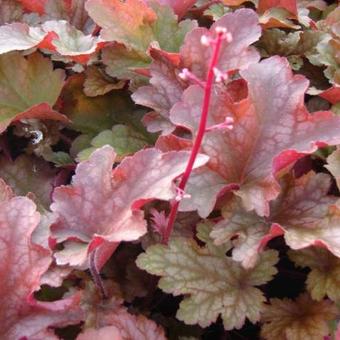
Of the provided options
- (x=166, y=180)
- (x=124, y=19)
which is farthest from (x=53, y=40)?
(x=166, y=180)

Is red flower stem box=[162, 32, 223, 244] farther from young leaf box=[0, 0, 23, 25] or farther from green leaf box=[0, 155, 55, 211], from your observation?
young leaf box=[0, 0, 23, 25]

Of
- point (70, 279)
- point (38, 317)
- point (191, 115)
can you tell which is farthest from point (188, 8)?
point (38, 317)

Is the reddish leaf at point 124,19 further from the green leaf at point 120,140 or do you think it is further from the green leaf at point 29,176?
the green leaf at point 29,176

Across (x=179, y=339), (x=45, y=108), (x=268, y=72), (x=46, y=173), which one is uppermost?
(x=268, y=72)

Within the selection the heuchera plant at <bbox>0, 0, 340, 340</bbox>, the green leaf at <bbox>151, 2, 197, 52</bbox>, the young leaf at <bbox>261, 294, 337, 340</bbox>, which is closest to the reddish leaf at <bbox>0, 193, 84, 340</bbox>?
the heuchera plant at <bbox>0, 0, 340, 340</bbox>

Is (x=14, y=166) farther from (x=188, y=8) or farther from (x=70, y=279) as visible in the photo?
(x=188, y=8)

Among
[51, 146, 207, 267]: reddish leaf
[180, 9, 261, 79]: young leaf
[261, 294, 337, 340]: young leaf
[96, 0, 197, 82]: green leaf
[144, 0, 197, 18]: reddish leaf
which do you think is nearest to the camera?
[51, 146, 207, 267]: reddish leaf
